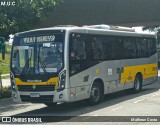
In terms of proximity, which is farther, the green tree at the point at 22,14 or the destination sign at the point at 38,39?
the green tree at the point at 22,14

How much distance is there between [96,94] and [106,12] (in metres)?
18.4

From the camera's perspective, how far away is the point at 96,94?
15.1m

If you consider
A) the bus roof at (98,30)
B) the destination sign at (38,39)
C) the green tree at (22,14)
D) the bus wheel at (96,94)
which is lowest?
the bus wheel at (96,94)

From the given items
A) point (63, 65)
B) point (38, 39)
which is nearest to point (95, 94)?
point (63, 65)

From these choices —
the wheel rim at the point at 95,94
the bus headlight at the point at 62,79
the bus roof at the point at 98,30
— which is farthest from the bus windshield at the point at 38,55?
the wheel rim at the point at 95,94

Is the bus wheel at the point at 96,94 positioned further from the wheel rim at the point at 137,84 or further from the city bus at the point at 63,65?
the wheel rim at the point at 137,84

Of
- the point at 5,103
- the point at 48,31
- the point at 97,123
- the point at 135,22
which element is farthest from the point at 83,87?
the point at 135,22

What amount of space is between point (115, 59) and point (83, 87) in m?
3.11

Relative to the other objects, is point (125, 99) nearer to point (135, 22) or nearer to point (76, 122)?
point (76, 122)

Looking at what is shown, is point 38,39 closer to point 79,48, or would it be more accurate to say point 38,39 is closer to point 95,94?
point 79,48

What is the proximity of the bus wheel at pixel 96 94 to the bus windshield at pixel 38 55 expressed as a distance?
2.22m

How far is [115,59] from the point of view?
55.0 ft

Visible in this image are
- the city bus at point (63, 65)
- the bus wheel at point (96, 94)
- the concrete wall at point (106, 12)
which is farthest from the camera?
the concrete wall at point (106, 12)

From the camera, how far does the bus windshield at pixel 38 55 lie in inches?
525
